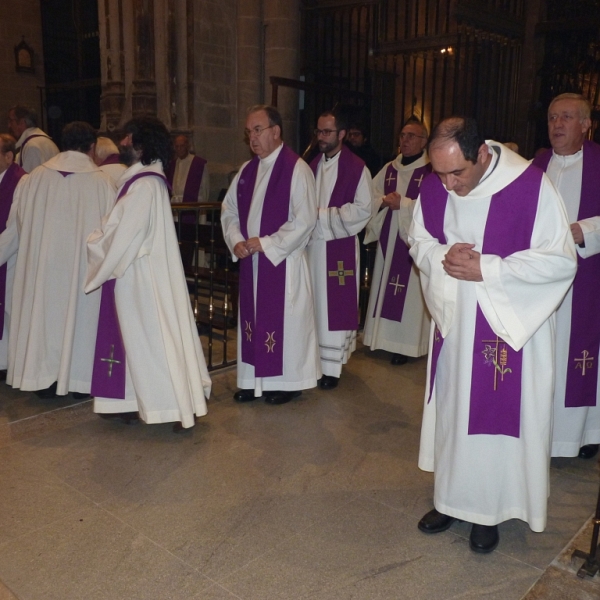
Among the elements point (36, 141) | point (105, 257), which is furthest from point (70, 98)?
point (105, 257)

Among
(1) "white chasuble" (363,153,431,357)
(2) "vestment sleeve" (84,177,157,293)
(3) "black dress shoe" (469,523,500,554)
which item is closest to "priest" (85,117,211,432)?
(2) "vestment sleeve" (84,177,157,293)

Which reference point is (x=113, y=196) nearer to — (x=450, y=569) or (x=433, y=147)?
(x=433, y=147)

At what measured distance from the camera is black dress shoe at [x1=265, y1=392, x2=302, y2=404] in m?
4.46

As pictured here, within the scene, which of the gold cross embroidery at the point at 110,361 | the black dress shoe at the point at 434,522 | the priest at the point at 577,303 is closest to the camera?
the black dress shoe at the point at 434,522

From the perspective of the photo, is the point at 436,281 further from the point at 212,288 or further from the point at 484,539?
the point at 212,288

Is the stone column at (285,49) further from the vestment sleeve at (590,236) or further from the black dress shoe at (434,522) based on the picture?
the black dress shoe at (434,522)

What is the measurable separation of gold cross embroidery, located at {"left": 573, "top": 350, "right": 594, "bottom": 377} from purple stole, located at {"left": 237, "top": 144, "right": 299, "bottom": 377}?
183 cm

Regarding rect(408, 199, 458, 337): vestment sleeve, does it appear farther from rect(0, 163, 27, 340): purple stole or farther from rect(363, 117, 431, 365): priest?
rect(0, 163, 27, 340): purple stole

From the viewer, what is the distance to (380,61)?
10148 mm

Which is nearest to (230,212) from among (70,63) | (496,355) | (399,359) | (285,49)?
(399,359)

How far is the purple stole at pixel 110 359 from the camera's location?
3.89 meters

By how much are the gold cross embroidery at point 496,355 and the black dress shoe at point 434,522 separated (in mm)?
682

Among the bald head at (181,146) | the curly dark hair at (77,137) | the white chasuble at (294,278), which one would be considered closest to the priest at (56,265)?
the curly dark hair at (77,137)

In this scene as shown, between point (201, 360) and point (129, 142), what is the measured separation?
134 centimetres
